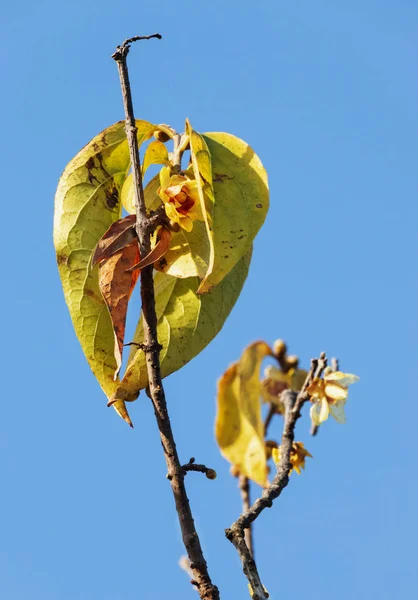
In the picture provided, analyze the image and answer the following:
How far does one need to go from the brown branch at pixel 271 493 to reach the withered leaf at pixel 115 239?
0.30 meters

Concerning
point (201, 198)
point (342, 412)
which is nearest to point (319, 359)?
point (342, 412)

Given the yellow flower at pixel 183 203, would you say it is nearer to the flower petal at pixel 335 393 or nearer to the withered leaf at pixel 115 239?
the withered leaf at pixel 115 239

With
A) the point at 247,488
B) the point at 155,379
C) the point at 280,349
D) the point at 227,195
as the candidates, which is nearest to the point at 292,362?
the point at 280,349

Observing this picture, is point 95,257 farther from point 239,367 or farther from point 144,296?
point 239,367

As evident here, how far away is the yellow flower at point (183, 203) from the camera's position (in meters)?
1.24

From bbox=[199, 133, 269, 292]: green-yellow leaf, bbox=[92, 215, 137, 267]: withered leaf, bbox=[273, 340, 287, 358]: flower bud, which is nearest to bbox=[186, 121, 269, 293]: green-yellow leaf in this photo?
bbox=[199, 133, 269, 292]: green-yellow leaf

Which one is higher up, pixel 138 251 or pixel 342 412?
pixel 138 251

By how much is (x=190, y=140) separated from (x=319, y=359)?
1.19 feet

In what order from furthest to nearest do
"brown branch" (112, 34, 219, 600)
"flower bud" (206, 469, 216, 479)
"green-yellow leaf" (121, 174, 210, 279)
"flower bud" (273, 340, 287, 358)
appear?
"flower bud" (273, 340, 287, 358), "green-yellow leaf" (121, 174, 210, 279), "flower bud" (206, 469, 216, 479), "brown branch" (112, 34, 219, 600)

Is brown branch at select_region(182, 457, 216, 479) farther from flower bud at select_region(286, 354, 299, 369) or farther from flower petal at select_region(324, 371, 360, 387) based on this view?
flower bud at select_region(286, 354, 299, 369)

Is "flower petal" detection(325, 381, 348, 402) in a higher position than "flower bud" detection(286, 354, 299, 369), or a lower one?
lower

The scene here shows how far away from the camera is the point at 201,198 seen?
1.22 metres

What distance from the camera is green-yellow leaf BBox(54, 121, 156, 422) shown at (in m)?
1.24

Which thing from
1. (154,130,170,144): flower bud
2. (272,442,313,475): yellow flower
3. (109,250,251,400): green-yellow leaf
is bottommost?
(272,442,313,475): yellow flower
